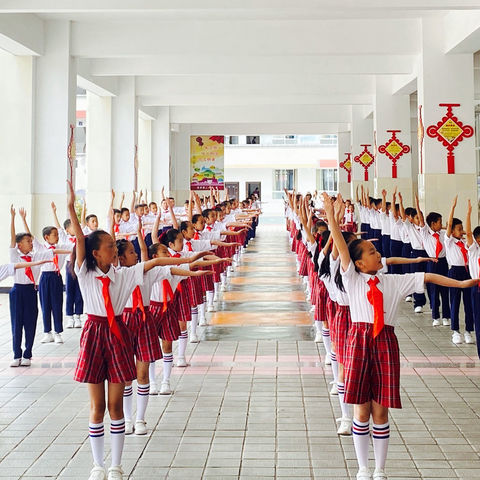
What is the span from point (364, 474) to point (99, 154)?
14.1 metres

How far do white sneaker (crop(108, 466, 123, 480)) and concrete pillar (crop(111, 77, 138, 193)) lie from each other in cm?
1334

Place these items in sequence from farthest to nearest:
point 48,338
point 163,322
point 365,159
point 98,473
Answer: point 365,159, point 48,338, point 163,322, point 98,473

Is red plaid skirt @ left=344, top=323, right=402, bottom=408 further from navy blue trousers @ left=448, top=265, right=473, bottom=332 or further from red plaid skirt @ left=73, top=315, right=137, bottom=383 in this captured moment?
navy blue trousers @ left=448, top=265, right=473, bottom=332

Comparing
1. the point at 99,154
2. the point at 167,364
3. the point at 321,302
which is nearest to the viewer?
the point at 167,364

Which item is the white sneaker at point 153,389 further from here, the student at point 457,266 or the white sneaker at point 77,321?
the student at point 457,266

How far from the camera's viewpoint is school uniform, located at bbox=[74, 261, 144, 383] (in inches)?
157

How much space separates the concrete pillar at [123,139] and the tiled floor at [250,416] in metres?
8.87

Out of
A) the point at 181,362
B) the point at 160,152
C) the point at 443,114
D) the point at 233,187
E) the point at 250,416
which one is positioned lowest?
the point at 250,416

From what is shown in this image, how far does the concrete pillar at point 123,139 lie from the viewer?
661 inches

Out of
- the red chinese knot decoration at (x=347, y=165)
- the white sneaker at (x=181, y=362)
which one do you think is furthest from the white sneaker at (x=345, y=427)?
the red chinese knot decoration at (x=347, y=165)

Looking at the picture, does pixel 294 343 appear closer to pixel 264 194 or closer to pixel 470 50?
pixel 470 50

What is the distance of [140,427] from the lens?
16.0ft

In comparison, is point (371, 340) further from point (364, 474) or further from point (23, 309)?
point (23, 309)

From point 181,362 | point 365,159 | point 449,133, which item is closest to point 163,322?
point 181,362
